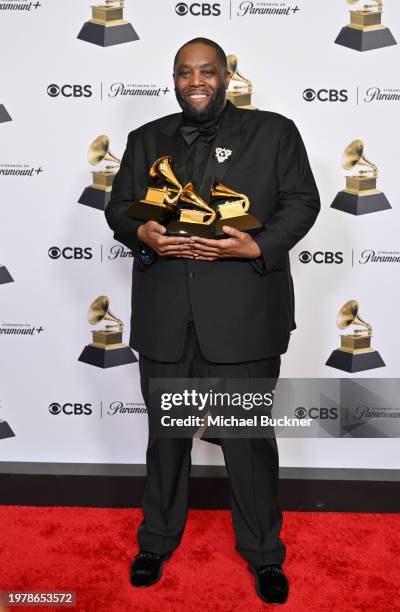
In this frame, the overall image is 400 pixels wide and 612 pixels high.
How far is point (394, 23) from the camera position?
2.72m

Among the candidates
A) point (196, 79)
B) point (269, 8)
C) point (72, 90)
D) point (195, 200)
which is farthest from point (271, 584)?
point (269, 8)

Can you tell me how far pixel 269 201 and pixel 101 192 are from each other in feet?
3.01

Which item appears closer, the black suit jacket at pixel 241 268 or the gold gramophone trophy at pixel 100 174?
the black suit jacket at pixel 241 268

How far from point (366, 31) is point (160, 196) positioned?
1.21 metres

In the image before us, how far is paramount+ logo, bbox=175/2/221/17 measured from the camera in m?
2.74

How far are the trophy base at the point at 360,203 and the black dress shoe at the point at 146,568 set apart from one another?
1.46 metres

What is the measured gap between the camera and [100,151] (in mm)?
2857

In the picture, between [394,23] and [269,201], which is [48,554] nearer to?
[269,201]

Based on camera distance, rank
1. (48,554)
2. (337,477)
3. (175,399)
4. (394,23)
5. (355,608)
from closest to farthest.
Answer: (355,608), (175,399), (48,554), (394,23), (337,477)

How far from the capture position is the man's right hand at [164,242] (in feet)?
6.73

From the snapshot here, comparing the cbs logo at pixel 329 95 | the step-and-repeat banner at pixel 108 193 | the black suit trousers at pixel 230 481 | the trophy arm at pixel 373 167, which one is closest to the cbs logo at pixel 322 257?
the step-and-repeat banner at pixel 108 193

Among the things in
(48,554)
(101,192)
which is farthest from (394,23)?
(48,554)

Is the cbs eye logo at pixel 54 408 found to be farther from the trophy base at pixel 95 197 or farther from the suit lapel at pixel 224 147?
the suit lapel at pixel 224 147
